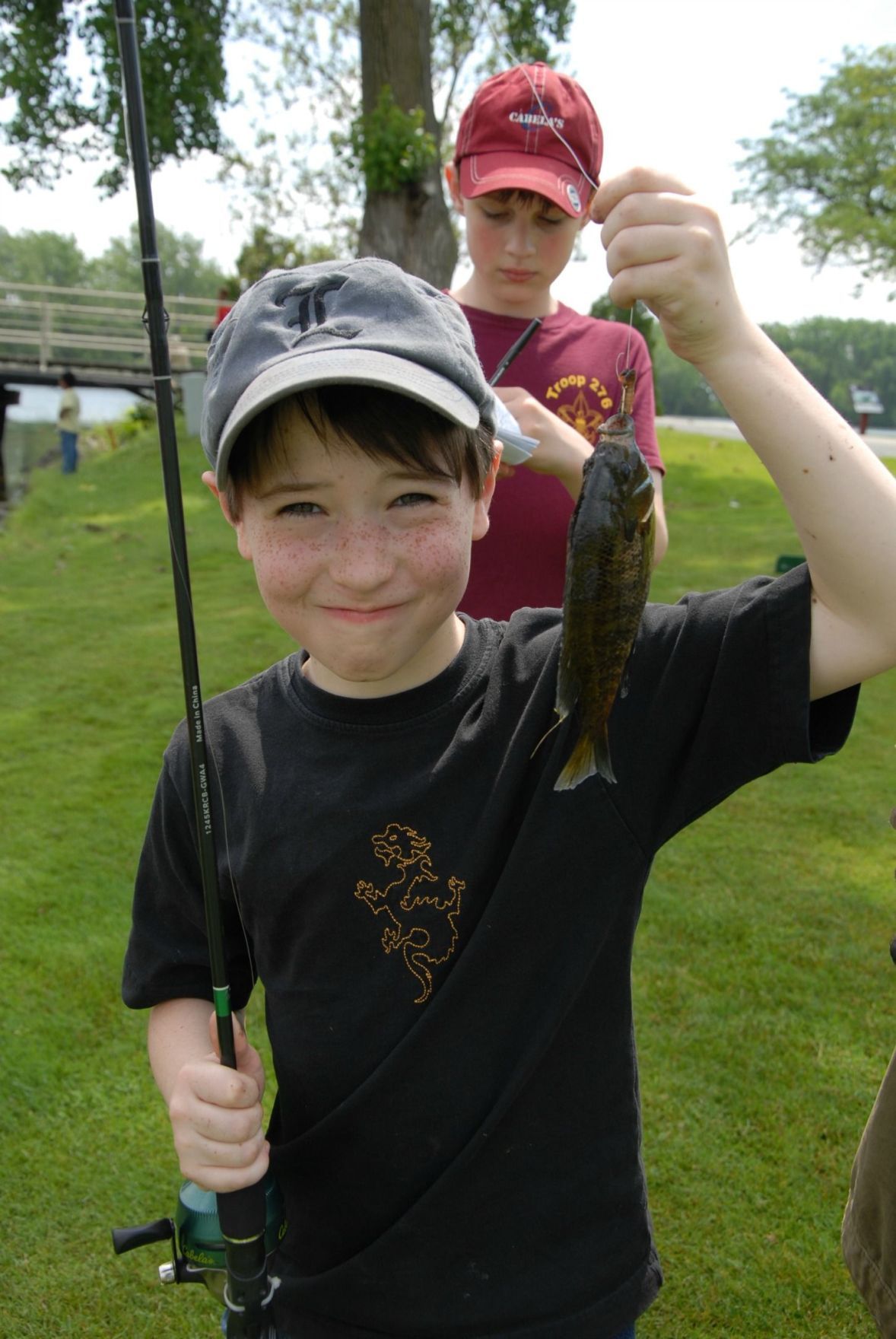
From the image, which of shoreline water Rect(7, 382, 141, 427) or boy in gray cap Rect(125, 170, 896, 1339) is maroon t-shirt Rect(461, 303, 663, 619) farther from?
shoreline water Rect(7, 382, 141, 427)

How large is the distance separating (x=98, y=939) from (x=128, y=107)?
3.75 meters

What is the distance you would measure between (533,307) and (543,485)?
55cm

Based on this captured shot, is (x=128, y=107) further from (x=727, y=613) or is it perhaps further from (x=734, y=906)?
(x=734, y=906)

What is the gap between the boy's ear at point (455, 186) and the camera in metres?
3.01

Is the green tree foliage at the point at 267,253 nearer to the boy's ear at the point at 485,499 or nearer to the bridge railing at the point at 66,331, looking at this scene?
the bridge railing at the point at 66,331

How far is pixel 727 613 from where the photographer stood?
1.49 m

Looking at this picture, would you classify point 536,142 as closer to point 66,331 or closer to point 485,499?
point 485,499

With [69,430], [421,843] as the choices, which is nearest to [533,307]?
[421,843]

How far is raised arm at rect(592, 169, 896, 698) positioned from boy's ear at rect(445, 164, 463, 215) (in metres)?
1.80

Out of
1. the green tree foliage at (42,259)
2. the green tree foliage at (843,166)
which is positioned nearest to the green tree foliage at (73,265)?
the green tree foliage at (42,259)

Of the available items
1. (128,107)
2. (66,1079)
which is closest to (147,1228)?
(128,107)

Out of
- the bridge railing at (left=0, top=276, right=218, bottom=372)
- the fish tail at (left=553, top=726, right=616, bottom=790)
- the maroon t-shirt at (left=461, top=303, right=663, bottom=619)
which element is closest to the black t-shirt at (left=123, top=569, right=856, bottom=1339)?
the fish tail at (left=553, top=726, right=616, bottom=790)

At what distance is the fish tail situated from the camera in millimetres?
1460

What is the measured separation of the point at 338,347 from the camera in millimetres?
1482
